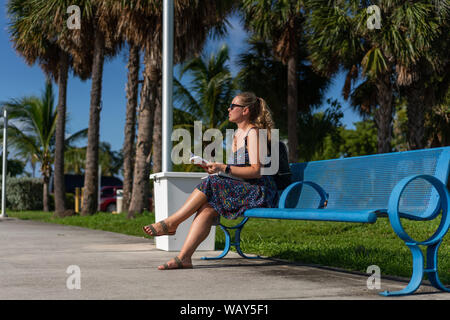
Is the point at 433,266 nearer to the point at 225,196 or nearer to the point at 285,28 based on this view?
the point at 225,196

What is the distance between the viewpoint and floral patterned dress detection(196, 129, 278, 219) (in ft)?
15.6

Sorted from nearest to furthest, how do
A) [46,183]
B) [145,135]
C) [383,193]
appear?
[383,193] < [145,135] < [46,183]

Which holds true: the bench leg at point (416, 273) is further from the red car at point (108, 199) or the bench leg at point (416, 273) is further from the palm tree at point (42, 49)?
the red car at point (108, 199)

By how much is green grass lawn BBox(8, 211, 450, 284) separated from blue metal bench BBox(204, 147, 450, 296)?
2.40 feet

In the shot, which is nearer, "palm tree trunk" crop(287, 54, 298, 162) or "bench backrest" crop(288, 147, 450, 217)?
"bench backrest" crop(288, 147, 450, 217)

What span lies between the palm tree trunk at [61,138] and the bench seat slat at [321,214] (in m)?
14.8

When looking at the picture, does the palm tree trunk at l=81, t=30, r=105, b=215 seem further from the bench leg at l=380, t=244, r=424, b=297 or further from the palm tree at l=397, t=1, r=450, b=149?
the bench leg at l=380, t=244, r=424, b=297

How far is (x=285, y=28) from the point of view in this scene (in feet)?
60.4

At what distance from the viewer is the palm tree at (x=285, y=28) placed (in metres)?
17.5

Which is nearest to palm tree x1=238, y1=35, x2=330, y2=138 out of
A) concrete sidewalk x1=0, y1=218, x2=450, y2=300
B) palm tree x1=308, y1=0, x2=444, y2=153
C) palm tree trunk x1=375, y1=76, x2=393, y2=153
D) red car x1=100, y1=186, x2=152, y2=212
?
palm tree x1=308, y1=0, x2=444, y2=153

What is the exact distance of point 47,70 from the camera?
21250 mm

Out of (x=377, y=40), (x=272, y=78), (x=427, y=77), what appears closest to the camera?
(x=377, y=40)

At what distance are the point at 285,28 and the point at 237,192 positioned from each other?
1438 centimetres

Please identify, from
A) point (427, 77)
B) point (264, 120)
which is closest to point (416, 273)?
point (264, 120)
